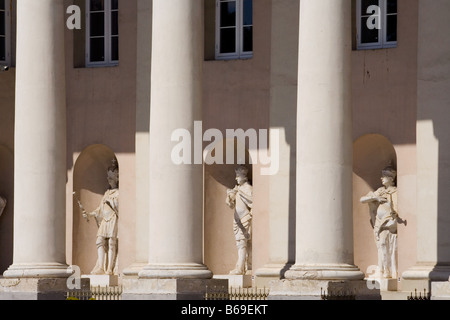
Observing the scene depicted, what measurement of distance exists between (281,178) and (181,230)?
8.19 metres

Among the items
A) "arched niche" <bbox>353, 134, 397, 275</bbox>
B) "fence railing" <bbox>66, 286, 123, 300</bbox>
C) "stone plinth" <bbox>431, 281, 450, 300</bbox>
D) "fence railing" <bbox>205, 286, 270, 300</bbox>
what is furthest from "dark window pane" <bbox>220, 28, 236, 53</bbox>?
"stone plinth" <bbox>431, 281, 450, 300</bbox>

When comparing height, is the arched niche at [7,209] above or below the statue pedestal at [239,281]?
above

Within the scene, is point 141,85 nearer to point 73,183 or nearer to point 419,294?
point 73,183

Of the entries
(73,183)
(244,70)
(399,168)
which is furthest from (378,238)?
(73,183)

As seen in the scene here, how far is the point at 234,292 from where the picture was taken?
2894 inches

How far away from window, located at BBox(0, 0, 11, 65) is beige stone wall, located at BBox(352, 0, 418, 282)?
54.7 feet

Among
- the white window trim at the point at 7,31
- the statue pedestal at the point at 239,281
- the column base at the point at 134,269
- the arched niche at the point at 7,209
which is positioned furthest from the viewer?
the white window trim at the point at 7,31

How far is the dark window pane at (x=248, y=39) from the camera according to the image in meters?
78.7

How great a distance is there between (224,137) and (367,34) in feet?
24.5

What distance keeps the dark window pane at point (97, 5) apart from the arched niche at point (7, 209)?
7.39 m

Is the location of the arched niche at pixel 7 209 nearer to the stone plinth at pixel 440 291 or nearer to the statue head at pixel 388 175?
the statue head at pixel 388 175

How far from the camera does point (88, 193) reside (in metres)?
81.0

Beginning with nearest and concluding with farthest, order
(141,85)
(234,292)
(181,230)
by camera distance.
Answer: (181,230) < (234,292) < (141,85)

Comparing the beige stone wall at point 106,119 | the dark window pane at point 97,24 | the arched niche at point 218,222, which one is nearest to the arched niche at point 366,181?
the arched niche at point 218,222
